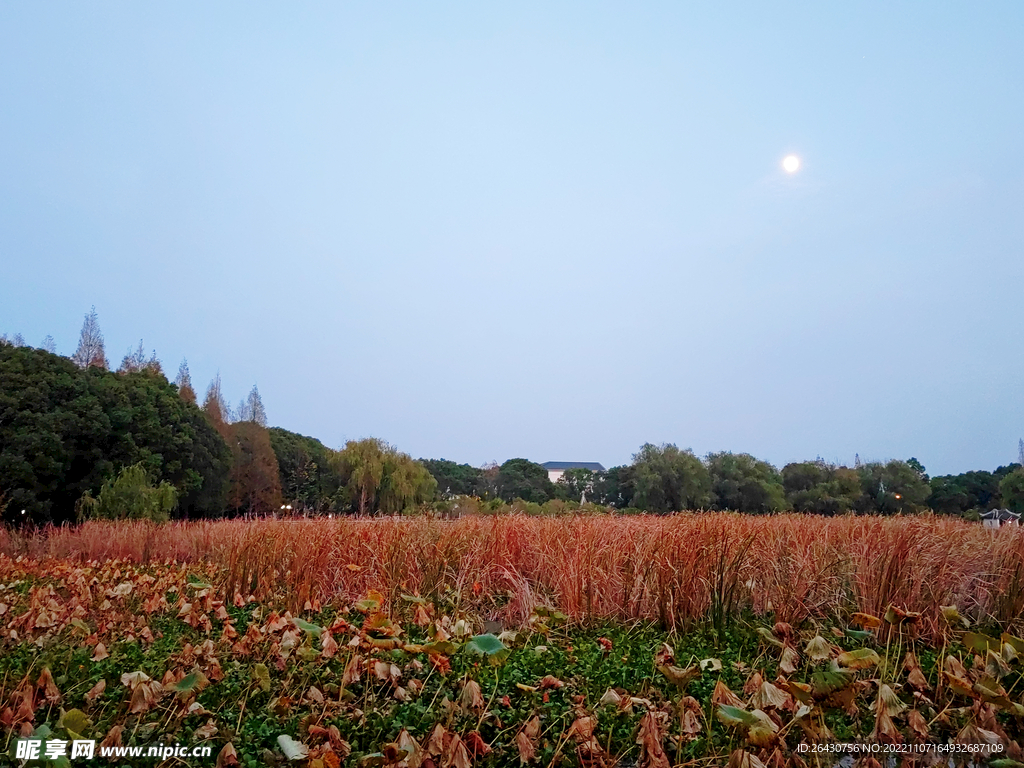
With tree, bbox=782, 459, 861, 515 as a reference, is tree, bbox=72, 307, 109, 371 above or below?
above

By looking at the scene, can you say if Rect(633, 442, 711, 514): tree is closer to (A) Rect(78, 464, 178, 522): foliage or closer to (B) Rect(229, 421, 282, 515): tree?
(B) Rect(229, 421, 282, 515): tree

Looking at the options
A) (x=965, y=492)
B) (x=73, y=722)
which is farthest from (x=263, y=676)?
(x=965, y=492)

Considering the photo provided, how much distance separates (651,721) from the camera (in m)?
1.77

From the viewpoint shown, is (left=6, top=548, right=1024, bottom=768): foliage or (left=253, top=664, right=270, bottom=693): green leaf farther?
(left=253, top=664, right=270, bottom=693): green leaf

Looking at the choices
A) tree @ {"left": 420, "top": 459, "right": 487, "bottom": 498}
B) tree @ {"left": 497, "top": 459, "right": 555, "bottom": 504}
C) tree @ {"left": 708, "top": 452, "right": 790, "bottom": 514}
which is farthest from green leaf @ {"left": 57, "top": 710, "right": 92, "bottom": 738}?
tree @ {"left": 420, "top": 459, "right": 487, "bottom": 498}

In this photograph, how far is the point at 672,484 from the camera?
2606 centimetres

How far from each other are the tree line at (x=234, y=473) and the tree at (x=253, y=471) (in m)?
0.06

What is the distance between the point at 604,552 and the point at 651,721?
259 cm

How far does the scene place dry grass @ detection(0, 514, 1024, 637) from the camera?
361cm

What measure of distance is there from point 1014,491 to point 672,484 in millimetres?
12542

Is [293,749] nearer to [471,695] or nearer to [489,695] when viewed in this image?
[471,695]

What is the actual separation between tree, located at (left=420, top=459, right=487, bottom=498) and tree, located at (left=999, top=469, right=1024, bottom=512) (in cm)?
2641

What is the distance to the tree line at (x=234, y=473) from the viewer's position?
1585 cm

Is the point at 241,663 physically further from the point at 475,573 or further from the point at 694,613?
the point at 694,613
